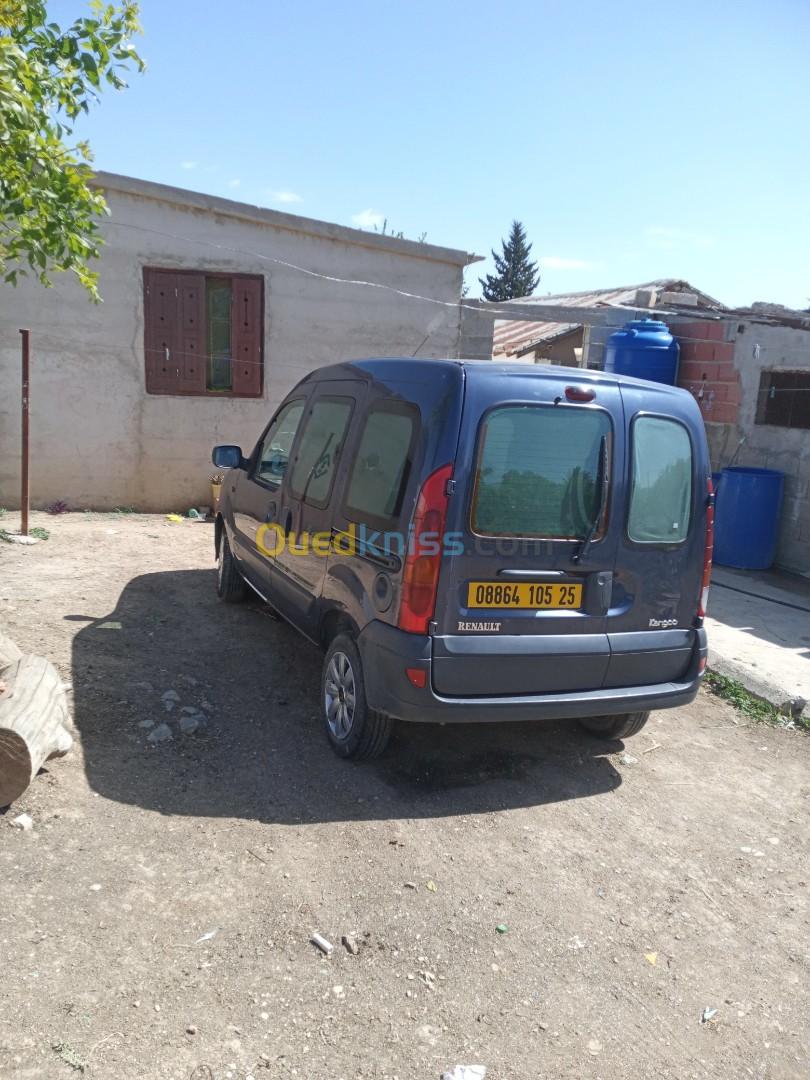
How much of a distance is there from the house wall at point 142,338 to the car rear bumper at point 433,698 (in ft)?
22.7

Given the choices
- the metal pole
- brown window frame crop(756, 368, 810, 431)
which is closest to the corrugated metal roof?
brown window frame crop(756, 368, 810, 431)

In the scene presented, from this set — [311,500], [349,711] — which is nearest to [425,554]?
[349,711]

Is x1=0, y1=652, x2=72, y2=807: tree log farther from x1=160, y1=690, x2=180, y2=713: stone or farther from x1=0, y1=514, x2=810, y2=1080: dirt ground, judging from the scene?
x1=160, y1=690, x2=180, y2=713: stone

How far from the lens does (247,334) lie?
9.98 meters

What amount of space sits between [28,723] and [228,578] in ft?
9.89

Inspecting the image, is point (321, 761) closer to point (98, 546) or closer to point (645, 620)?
point (645, 620)

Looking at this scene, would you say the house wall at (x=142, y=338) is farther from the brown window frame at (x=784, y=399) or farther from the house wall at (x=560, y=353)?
the house wall at (x=560, y=353)

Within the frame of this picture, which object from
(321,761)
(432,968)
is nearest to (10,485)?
(321,761)

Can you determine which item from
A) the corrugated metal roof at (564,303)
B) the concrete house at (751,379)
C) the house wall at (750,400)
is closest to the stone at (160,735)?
the concrete house at (751,379)

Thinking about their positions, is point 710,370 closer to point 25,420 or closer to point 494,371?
point 494,371

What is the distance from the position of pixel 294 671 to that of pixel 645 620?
2.34 metres

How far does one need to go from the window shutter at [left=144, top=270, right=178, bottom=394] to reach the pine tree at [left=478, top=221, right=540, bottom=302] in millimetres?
48891

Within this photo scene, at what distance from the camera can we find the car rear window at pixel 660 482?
383cm

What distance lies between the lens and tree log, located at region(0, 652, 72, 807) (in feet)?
11.0
